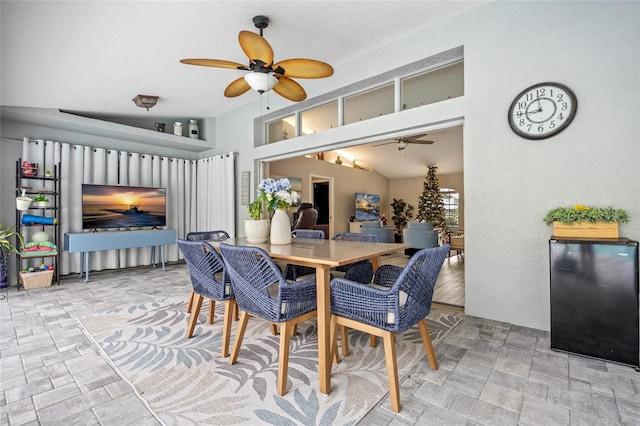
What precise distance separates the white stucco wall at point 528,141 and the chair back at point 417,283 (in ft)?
4.35

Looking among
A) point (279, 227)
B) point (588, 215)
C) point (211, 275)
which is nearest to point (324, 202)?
point (279, 227)

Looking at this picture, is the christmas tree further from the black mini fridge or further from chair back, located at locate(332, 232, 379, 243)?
the black mini fridge

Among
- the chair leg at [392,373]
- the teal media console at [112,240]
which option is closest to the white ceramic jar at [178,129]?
the teal media console at [112,240]

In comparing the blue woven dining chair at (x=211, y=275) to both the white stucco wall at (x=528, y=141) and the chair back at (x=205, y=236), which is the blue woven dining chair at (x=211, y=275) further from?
the white stucco wall at (x=528, y=141)

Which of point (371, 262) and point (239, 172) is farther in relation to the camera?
point (239, 172)

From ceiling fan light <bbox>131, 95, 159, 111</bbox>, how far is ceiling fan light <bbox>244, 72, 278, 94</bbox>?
2.69 metres

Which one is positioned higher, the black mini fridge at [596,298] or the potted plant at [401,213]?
the potted plant at [401,213]

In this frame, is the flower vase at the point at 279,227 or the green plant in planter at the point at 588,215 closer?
the green plant in planter at the point at 588,215

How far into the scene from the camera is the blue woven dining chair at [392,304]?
5.09ft

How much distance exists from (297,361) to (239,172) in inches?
157

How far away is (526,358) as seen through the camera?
81.4 inches

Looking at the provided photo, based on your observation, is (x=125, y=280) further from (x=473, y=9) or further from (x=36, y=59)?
(x=473, y=9)

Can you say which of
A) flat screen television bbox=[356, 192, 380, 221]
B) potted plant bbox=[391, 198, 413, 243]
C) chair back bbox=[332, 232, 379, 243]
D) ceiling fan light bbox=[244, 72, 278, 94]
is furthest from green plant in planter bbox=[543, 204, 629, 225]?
potted plant bbox=[391, 198, 413, 243]

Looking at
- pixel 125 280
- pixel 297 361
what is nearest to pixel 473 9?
pixel 297 361
